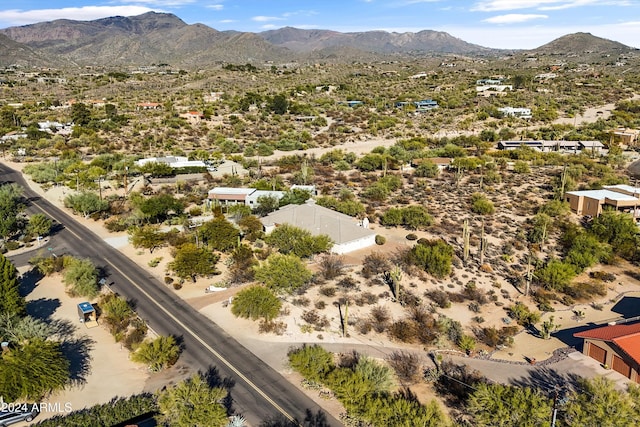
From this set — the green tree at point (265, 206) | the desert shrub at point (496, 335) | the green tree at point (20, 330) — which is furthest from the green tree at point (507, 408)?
the green tree at point (265, 206)

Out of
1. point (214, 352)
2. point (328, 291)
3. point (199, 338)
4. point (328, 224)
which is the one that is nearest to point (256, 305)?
point (199, 338)

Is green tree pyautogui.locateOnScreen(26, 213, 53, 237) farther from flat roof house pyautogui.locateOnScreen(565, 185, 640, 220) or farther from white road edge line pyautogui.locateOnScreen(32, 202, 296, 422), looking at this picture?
flat roof house pyautogui.locateOnScreen(565, 185, 640, 220)

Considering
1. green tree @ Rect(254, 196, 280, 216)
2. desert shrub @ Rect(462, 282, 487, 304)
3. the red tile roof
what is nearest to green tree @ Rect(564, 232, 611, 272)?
desert shrub @ Rect(462, 282, 487, 304)

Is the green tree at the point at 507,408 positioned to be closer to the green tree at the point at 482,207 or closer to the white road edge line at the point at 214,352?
the white road edge line at the point at 214,352

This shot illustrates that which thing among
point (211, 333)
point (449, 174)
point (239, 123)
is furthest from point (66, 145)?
point (211, 333)

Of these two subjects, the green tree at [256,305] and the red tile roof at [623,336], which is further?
the green tree at [256,305]
